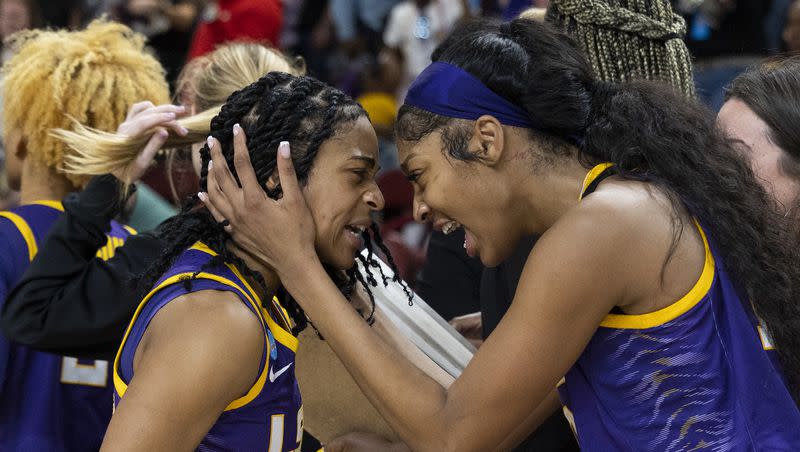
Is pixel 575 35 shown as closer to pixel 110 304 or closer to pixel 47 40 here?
pixel 110 304

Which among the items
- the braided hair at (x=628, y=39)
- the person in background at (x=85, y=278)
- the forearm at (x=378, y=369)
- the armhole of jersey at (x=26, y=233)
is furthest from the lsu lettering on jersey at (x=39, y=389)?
the braided hair at (x=628, y=39)

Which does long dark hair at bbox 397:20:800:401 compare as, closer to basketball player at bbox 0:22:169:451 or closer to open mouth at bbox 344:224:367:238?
open mouth at bbox 344:224:367:238

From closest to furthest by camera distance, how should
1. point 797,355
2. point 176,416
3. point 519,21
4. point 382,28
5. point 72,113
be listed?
point 176,416
point 797,355
point 519,21
point 72,113
point 382,28

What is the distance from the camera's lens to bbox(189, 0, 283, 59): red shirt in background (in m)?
5.88

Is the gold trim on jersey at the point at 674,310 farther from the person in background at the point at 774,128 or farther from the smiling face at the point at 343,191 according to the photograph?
the smiling face at the point at 343,191

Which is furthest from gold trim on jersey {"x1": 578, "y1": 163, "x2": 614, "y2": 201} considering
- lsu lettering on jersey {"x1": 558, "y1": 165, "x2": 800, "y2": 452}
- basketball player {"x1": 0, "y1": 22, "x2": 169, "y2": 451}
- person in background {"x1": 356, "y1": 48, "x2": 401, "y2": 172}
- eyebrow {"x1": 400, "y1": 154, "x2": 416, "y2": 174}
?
person in background {"x1": 356, "y1": 48, "x2": 401, "y2": 172}

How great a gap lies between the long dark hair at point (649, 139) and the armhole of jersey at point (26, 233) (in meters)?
1.16

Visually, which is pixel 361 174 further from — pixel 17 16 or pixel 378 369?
pixel 17 16

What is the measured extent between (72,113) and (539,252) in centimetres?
166

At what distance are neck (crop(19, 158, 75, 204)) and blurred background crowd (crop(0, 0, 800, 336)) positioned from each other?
415 mm

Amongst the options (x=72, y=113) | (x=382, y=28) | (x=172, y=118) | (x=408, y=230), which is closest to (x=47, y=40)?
(x=72, y=113)

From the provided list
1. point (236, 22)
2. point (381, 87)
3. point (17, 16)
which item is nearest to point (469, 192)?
point (236, 22)

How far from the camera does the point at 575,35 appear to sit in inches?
109

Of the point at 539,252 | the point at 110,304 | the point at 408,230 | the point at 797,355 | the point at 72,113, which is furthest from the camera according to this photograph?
the point at 408,230
